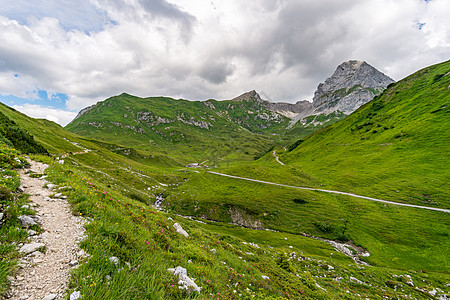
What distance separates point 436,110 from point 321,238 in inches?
5345

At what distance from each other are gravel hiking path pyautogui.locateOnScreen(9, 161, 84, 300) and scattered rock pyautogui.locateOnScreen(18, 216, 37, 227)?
413 mm

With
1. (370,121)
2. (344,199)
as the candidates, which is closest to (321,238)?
(344,199)

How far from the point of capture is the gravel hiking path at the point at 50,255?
153 inches

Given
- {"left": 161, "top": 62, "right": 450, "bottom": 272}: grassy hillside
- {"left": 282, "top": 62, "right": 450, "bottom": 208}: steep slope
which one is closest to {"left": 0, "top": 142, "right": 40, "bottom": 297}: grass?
{"left": 161, "top": 62, "right": 450, "bottom": 272}: grassy hillside

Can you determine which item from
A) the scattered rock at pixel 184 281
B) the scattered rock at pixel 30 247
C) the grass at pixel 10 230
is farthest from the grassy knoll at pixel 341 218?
the grass at pixel 10 230

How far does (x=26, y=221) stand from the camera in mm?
6043

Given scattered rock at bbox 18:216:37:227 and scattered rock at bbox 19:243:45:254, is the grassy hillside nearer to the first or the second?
scattered rock at bbox 19:243:45:254

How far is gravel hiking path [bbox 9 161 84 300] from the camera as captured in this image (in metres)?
3.89

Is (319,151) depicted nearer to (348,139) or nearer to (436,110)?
(348,139)

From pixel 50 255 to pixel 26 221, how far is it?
7.29ft

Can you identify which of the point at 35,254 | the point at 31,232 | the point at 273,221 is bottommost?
the point at 273,221

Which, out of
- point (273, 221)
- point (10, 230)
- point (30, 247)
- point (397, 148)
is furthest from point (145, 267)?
point (397, 148)

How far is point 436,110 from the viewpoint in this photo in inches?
4114

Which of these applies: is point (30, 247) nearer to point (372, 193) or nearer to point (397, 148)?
point (372, 193)
